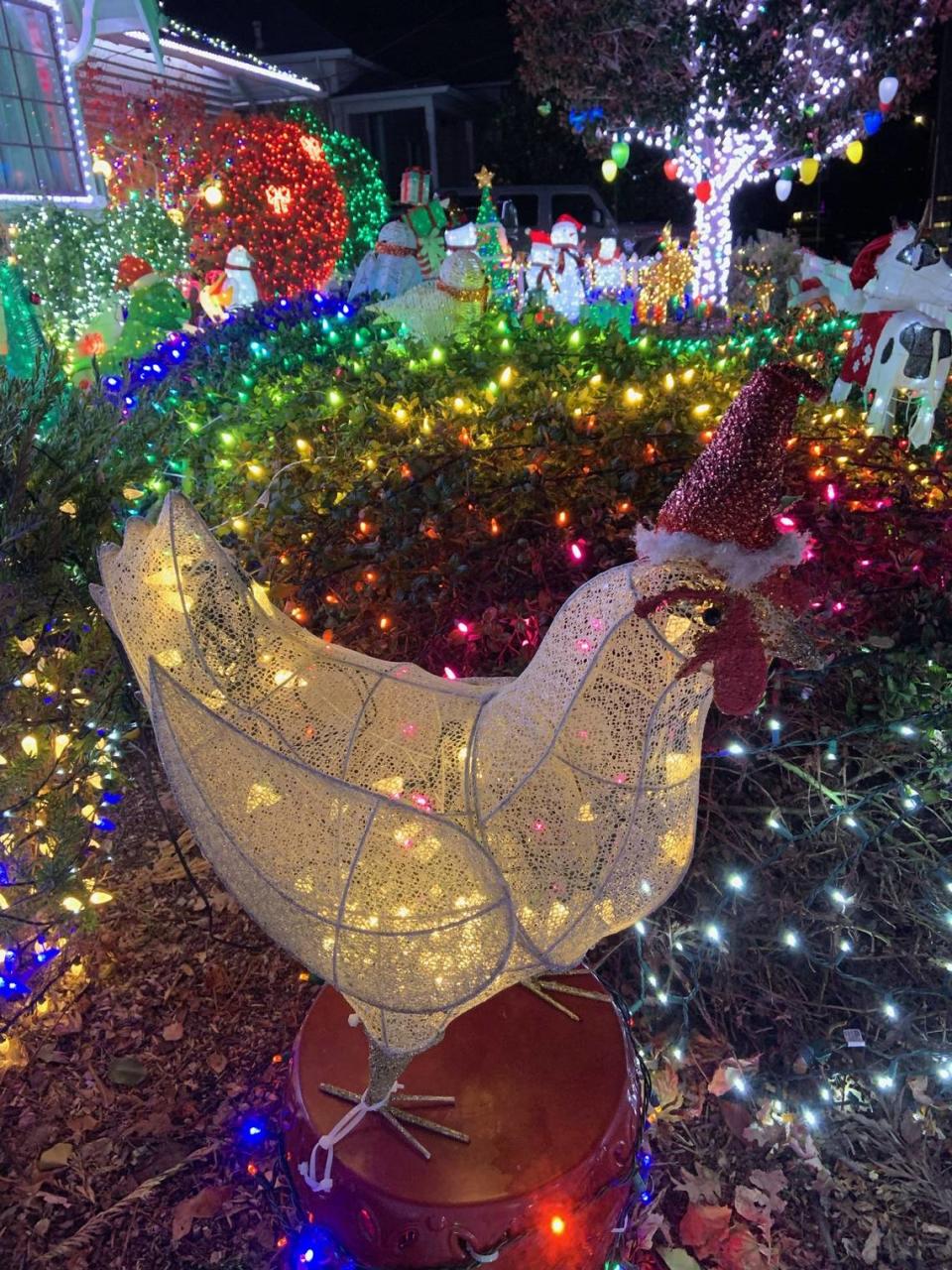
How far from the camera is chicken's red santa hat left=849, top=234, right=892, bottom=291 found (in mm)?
4168

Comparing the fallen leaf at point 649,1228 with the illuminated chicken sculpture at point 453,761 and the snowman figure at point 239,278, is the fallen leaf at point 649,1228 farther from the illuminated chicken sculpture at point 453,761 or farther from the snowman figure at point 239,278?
the snowman figure at point 239,278

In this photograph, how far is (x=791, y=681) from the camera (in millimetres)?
2348

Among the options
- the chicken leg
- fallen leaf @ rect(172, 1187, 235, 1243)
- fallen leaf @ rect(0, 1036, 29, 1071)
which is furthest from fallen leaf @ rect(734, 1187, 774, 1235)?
fallen leaf @ rect(0, 1036, 29, 1071)

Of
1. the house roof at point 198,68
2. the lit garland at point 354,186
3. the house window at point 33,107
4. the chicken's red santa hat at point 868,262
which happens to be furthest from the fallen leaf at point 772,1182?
the lit garland at point 354,186

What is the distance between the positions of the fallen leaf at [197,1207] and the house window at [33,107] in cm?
1115

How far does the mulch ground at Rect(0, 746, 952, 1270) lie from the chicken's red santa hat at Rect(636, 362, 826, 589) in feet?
5.55

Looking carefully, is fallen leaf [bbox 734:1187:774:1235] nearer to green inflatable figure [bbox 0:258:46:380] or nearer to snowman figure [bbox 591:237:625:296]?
green inflatable figure [bbox 0:258:46:380]

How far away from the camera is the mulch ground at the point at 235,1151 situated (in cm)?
200

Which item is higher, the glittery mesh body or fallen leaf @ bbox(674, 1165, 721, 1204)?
the glittery mesh body

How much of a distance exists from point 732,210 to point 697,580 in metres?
17.5

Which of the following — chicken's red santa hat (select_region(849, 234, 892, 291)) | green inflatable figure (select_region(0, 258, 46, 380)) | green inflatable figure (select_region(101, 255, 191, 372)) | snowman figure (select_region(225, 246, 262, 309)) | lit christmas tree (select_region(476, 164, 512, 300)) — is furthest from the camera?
snowman figure (select_region(225, 246, 262, 309))

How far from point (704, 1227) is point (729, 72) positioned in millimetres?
12021

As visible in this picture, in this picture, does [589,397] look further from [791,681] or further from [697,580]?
[697,580]

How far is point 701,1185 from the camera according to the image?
213 cm
